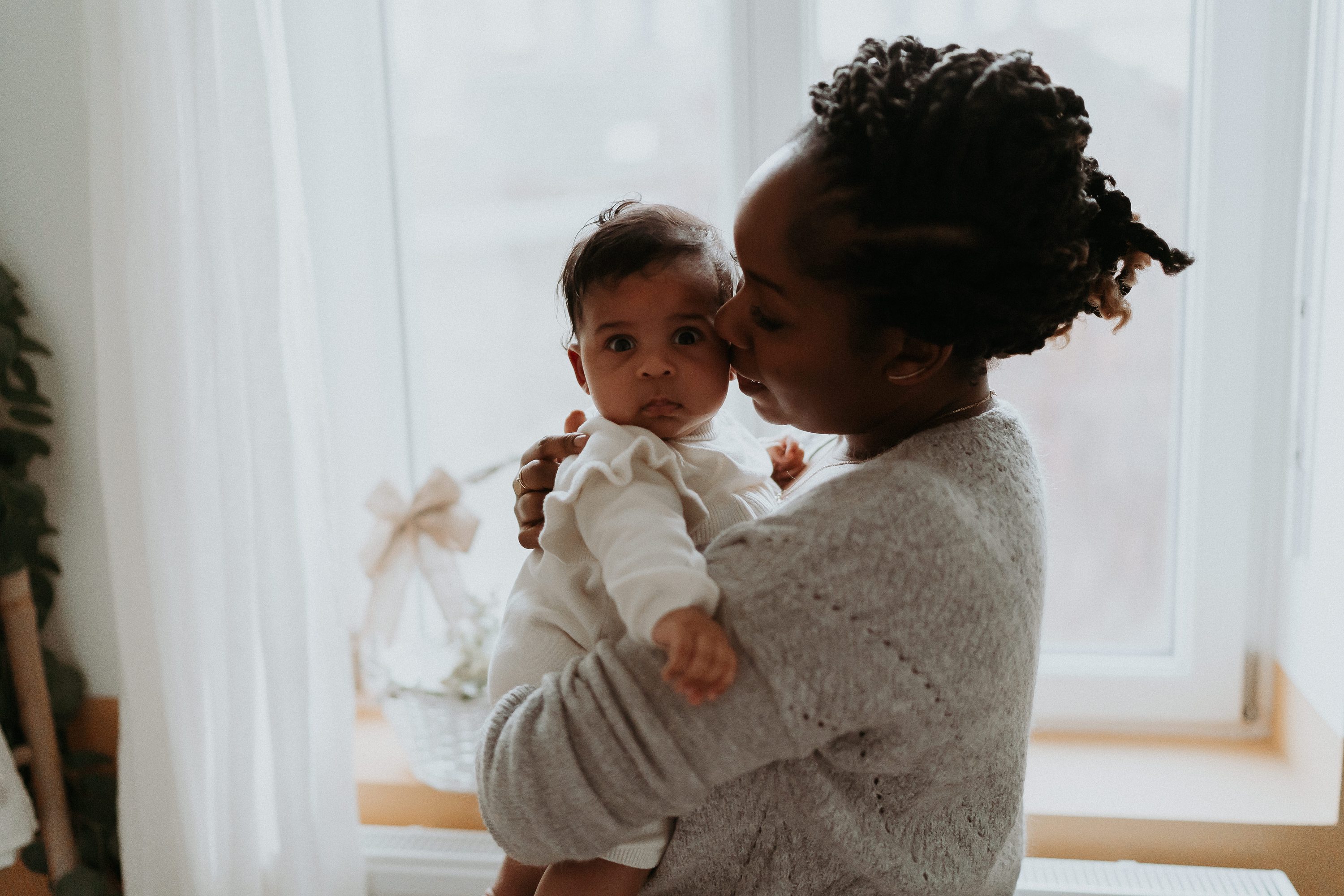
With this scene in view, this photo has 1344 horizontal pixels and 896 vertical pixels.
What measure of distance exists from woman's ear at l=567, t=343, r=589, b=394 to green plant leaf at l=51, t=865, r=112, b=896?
1.30m

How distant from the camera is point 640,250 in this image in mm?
1012

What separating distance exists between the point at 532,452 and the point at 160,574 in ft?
2.51

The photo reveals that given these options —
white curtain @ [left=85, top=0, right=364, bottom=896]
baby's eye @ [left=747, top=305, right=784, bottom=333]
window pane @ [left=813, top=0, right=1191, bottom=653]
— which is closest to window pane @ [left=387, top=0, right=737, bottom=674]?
window pane @ [left=813, top=0, right=1191, bottom=653]

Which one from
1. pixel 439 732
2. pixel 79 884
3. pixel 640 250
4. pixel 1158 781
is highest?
pixel 640 250

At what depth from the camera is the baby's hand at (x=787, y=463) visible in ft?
4.03

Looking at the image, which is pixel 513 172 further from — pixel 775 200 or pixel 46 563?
pixel 775 200

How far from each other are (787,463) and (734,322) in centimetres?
35

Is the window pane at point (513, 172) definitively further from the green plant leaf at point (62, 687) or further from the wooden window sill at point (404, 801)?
the green plant leaf at point (62, 687)

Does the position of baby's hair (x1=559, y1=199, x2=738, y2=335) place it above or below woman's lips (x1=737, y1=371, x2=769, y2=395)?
above

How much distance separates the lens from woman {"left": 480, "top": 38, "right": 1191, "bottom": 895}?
74 cm

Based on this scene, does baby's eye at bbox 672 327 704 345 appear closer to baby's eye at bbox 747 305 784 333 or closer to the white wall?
baby's eye at bbox 747 305 784 333

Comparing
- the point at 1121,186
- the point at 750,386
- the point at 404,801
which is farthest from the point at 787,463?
the point at 404,801

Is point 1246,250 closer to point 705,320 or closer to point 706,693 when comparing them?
point 705,320

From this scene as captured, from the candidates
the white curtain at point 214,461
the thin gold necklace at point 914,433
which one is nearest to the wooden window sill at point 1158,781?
the white curtain at point 214,461
